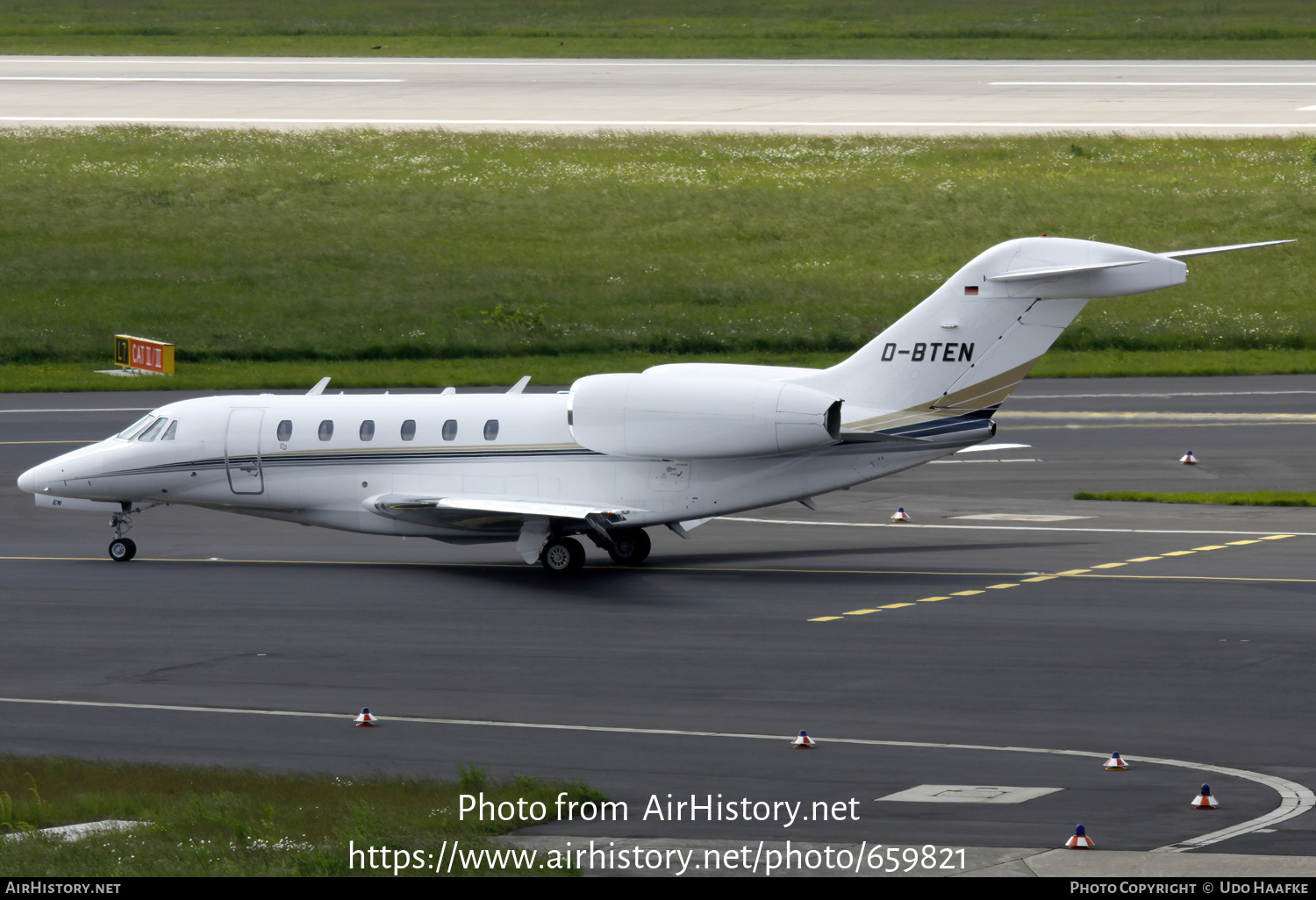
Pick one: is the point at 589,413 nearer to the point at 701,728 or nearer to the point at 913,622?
the point at 913,622

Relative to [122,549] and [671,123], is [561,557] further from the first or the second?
[671,123]

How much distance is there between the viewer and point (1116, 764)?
17703mm

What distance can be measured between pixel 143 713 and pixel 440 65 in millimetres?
73803

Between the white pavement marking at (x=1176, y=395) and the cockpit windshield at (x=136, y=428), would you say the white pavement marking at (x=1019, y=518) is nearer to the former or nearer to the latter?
the white pavement marking at (x=1176, y=395)

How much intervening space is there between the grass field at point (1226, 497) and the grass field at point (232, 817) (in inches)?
901

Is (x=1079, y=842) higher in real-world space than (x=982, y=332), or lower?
lower

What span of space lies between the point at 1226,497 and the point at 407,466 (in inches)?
706

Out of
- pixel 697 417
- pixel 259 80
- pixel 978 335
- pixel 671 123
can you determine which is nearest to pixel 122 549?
pixel 697 417

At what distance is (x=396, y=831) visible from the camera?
14.8 metres

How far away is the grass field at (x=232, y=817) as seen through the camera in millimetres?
13789

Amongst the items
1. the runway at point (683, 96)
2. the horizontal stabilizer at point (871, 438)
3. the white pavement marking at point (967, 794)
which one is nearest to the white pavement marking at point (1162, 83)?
the runway at point (683, 96)

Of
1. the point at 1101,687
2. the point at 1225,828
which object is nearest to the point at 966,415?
the point at 1101,687

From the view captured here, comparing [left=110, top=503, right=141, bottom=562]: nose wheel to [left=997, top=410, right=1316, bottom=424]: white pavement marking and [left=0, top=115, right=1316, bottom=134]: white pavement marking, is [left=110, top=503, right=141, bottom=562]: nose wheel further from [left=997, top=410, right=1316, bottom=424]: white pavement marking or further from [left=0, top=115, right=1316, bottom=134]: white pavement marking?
[left=0, top=115, right=1316, bottom=134]: white pavement marking

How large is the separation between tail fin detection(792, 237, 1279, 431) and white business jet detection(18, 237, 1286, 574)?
30 mm
